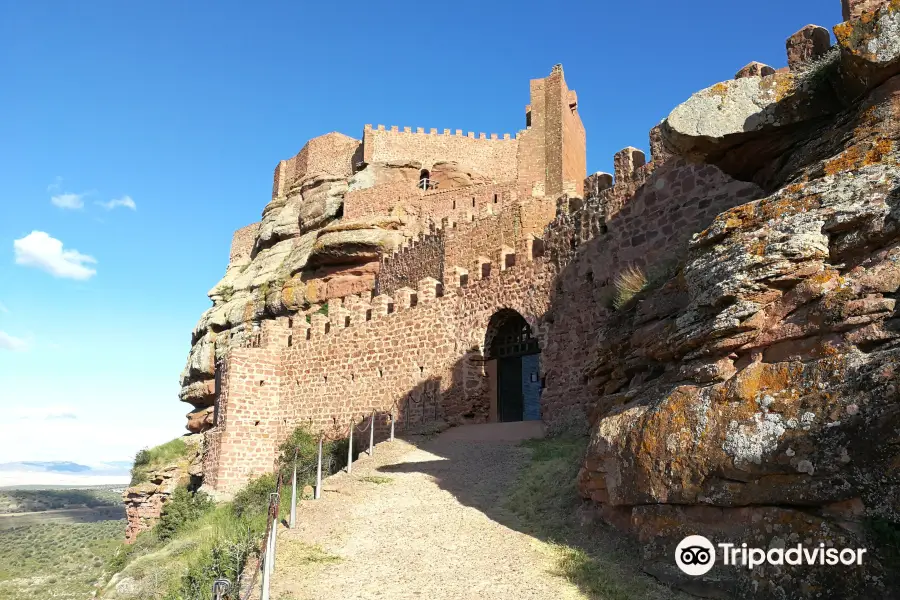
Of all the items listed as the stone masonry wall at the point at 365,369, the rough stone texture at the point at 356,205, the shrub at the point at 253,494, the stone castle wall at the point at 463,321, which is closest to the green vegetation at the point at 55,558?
the shrub at the point at 253,494

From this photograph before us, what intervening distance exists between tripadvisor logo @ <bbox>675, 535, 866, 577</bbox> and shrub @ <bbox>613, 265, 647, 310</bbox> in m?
3.84

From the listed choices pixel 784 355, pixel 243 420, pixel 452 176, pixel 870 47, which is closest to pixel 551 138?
pixel 452 176

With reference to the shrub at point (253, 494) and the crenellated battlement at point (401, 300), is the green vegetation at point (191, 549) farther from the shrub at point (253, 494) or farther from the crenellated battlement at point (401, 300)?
the crenellated battlement at point (401, 300)

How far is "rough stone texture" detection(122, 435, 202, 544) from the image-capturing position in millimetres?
21984

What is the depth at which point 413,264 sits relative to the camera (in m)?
21.7

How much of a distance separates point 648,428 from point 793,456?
1.34m

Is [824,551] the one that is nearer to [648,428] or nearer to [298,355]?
[648,428]

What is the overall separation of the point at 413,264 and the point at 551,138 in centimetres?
1144

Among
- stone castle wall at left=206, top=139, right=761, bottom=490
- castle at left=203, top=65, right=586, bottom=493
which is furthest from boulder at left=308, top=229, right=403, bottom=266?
stone castle wall at left=206, top=139, right=761, bottom=490

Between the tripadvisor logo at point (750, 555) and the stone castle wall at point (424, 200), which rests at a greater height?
the stone castle wall at point (424, 200)

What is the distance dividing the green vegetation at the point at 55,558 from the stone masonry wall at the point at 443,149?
756 inches

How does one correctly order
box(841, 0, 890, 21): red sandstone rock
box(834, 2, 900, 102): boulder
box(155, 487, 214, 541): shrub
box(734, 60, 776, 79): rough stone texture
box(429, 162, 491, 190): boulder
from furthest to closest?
1. box(429, 162, 491, 190): boulder
2. box(155, 487, 214, 541): shrub
3. box(734, 60, 776, 79): rough stone texture
4. box(841, 0, 890, 21): red sandstone rock
5. box(834, 2, 900, 102): boulder

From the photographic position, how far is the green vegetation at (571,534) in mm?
5844

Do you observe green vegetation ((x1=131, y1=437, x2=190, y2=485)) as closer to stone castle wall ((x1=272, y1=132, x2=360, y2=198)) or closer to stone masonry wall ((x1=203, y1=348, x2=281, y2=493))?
stone masonry wall ((x1=203, y1=348, x2=281, y2=493))
